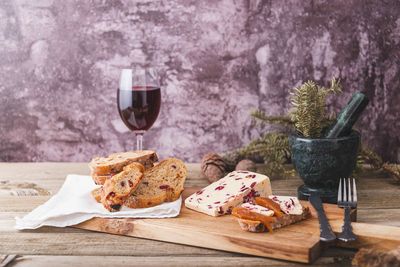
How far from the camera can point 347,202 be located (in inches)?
61.7

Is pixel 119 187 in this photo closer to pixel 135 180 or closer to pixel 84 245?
pixel 135 180

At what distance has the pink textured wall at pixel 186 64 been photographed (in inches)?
87.7

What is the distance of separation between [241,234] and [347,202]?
0.31 metres

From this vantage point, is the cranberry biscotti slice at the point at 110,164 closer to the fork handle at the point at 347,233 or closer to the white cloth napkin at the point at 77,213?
the white cloth napkin at the point at 77,213

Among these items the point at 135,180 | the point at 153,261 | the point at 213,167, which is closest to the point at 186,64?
the point at 213,167

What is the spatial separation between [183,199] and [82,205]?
271mm

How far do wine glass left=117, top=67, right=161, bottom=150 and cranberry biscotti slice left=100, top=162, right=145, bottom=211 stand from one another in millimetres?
271

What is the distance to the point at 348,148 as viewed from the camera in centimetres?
174

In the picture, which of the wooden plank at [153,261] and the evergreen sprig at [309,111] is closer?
the wooden plank at [153,261]

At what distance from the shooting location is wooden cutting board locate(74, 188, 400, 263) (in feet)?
4.41

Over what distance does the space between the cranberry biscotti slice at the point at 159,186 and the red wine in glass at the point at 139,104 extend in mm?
186

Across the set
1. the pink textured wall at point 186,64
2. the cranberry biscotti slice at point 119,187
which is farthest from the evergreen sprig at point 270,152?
the cranberry biscotti slice at point 119,187

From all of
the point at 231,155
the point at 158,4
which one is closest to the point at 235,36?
the point at 158,4

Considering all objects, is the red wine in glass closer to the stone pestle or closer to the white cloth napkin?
the white cloth napkin
